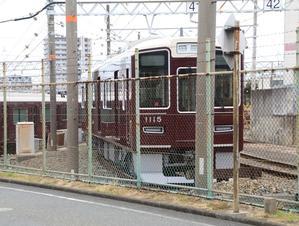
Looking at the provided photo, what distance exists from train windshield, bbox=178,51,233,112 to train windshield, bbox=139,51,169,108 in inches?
14.1

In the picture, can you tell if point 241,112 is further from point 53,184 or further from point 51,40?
point 51,40

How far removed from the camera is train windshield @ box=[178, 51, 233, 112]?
13781 millimetres

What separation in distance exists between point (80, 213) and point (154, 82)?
191 inches

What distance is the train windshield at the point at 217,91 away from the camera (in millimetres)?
13781

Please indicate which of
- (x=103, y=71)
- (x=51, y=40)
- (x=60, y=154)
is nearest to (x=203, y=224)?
(x=103, y=71)

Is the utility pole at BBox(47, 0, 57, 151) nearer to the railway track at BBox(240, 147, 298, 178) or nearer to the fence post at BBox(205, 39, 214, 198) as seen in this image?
the railway track at BBox(240, 147, 298, 178)

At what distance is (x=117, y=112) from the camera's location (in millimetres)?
16062

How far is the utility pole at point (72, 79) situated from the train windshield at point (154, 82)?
70.7 inches

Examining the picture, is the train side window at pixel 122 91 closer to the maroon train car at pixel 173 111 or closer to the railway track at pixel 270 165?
the maroon train car at pixel 173 111

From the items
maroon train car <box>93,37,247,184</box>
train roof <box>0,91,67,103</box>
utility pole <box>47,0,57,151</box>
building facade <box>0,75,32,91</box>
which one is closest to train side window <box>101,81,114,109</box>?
building facade <box>0,75,32,91</box>

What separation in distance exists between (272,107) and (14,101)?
13.7 metres

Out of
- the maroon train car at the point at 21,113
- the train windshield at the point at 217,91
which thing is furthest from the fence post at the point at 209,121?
the maroon train car at the point at 21,113

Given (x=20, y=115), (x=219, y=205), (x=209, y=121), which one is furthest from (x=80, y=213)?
(x=20, y=115)

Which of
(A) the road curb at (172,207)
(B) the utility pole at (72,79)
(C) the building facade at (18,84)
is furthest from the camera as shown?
(C) the building facade at (18,84)
